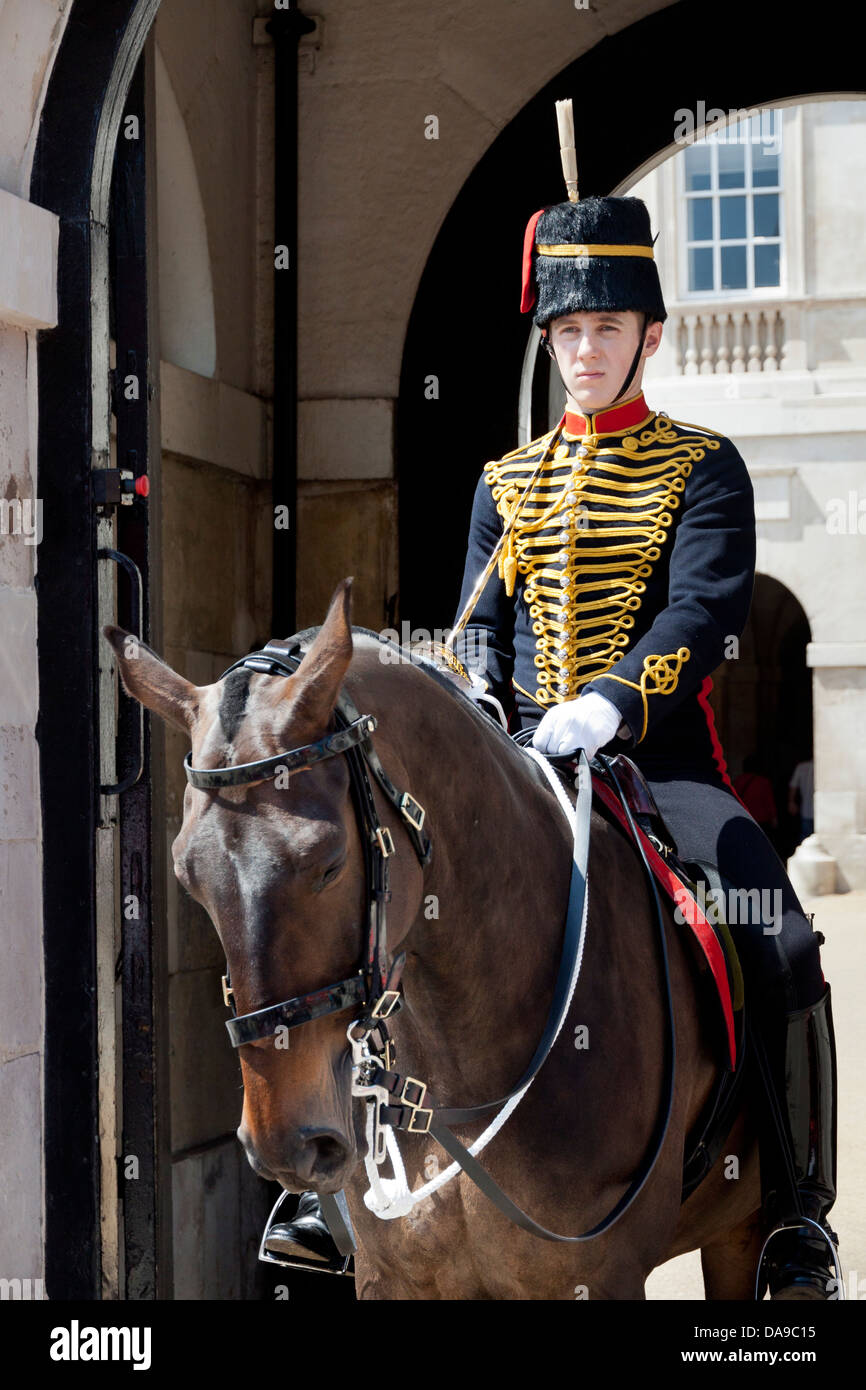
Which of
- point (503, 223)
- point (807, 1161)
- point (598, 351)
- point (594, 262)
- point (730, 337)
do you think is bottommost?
point (807, 1161)

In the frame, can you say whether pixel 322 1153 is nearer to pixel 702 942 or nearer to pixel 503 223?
pixel 702 942

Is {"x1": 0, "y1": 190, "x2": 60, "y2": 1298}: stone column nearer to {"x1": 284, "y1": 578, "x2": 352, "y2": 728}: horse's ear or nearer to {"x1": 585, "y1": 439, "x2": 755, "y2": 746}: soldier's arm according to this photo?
{"x1": 585, "y1": 439, "x2": 755, "y2": 746}: soldier's arm

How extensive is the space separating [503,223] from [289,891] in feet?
13.0

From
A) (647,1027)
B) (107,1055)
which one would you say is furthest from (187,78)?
(647,1027)

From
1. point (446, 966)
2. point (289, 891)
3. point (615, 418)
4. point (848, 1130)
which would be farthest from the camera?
point (848, 1130)

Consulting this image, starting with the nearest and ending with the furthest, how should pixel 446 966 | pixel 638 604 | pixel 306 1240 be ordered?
pixel 446 966, pixel 306 1240, pixel 638 604

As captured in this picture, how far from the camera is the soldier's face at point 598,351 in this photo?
132 inches

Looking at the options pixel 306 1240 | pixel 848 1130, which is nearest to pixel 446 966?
pixel 306 1240

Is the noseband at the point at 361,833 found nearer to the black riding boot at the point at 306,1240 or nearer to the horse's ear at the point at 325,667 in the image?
the horse's ear at the point at 325,667

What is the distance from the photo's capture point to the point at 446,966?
2.53 m

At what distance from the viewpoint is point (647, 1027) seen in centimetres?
284

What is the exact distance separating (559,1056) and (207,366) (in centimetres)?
330

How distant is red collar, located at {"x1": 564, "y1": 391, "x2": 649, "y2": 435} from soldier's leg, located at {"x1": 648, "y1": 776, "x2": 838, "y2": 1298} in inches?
32.3

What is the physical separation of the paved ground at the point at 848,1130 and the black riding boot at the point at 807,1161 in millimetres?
1703
